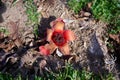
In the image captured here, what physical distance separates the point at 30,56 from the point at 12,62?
24 centimetres

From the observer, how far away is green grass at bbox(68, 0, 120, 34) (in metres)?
5.28

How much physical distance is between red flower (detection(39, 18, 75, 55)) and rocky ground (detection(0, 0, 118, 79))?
108 mm

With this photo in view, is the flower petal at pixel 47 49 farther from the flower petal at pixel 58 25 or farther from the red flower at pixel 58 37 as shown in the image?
the flower petal at pixel 58 25

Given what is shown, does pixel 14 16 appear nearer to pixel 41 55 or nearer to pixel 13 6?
pixel 13 6

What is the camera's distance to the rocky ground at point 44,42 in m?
4.86

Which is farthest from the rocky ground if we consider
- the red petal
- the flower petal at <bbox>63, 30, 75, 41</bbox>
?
the flower petal at <bbox>63, 30, 75, 41</bbox>

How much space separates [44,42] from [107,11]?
94cm

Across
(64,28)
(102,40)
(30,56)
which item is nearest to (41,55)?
(30,56)

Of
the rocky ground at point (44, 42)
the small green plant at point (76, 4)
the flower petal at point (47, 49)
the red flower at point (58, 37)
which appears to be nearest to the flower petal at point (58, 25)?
the red flower at point (58, 37)

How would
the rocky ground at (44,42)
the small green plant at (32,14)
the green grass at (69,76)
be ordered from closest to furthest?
the green grass at (69,76)
the rocky ground at (44,42)
the small green plant at (32,14)

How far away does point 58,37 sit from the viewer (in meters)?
4.96

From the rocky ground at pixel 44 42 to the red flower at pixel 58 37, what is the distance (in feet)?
0.35

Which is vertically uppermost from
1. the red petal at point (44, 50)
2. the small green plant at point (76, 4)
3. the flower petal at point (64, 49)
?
the small green plant at point (76, 4)

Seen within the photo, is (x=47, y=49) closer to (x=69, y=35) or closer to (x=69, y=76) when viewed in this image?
(x=69, y=35)
